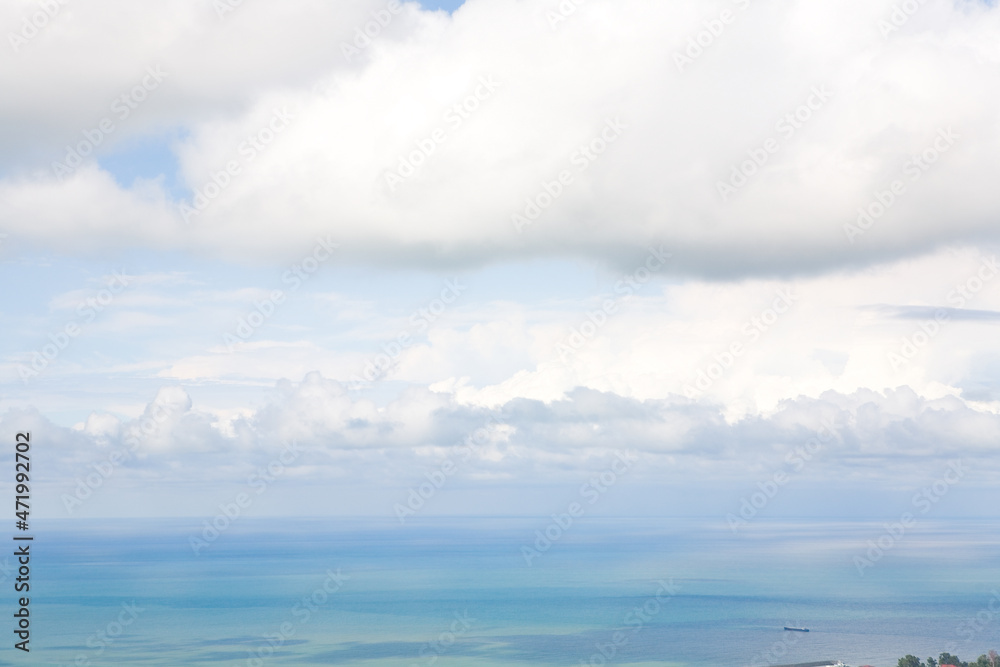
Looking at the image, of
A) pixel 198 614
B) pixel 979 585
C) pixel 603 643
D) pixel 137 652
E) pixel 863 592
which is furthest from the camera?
pixel 979 585

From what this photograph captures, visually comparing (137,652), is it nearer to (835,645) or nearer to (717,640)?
(717,640)

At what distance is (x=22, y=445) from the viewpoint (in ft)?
120

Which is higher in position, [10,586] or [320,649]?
[10,586]

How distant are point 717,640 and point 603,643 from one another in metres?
15.8

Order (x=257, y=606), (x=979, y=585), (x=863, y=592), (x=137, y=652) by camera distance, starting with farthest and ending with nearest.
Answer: (x=979, y=585) < (x=863, y=592) < (x=257, y=606) < (x=137, y=652)

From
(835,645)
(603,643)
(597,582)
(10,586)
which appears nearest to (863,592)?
(597,582)

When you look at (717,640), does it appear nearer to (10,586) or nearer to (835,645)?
(835,645)

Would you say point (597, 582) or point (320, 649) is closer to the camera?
point (320, 649)

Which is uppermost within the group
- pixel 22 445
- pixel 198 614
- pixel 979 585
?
pixel 979 585

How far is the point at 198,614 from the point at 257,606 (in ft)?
50.9

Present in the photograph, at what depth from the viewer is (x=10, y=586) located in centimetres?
19988

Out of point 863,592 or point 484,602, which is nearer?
point 484,602

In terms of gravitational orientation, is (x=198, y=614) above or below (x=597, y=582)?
below

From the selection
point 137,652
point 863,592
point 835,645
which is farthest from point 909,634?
point 137,652
